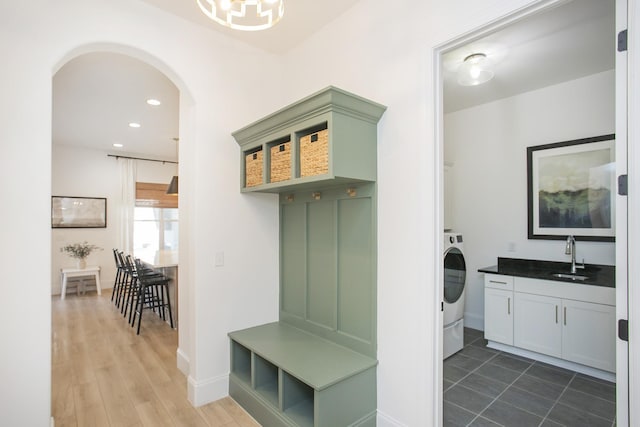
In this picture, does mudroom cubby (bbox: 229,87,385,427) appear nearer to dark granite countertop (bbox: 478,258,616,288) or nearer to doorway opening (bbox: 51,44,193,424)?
doorway opening (bbox: 51,44,193,424)

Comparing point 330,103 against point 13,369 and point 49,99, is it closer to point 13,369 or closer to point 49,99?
point 49,99

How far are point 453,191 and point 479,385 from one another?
234cm

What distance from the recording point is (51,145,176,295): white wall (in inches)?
238

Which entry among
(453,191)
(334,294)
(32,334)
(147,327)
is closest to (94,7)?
(32,334)

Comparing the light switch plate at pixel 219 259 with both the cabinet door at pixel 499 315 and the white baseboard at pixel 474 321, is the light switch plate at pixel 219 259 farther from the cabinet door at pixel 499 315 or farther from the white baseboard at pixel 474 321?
the white baseboard at pixel 474 321

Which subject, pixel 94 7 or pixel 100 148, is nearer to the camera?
pixel 94 7

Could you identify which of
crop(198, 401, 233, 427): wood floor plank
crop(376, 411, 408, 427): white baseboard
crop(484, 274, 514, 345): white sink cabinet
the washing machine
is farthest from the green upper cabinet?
crop(484, 274, 514, 345): white sink cabinet

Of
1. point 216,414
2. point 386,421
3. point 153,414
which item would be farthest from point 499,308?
point 153,414

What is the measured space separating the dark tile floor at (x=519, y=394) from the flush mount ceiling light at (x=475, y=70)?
8.75 feet

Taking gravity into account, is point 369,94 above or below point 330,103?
above

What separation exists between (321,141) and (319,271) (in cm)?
107

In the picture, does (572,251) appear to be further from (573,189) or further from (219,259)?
(219,259)

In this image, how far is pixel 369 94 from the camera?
2.21m

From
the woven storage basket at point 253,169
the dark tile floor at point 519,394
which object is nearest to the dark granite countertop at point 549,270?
the dark tile floor at point 519,394
